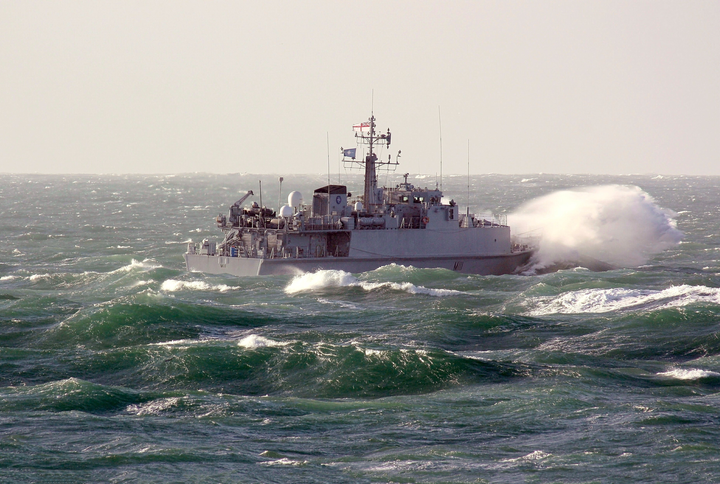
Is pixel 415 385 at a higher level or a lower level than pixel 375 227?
lower

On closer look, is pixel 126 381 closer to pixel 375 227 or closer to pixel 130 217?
pixel 375 227

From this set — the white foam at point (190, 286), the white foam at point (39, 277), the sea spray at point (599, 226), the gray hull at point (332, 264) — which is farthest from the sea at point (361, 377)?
the sea spray at point (599, 226)

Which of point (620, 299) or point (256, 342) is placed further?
point (620, 299)

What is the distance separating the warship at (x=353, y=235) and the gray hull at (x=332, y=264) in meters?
0.05

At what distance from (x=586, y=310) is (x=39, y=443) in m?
23.4

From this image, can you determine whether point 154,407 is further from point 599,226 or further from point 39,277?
point 599,226

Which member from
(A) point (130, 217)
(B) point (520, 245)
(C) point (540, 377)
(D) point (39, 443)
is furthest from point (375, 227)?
(A) point (130, 217)

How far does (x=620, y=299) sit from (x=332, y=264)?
14.6 meters

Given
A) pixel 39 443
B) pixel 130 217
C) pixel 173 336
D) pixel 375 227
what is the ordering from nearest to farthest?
pixel 39 443
pixel 173 336
pixel 375 227
pixel 130 217

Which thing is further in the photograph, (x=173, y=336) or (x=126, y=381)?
(x=173, y=336)

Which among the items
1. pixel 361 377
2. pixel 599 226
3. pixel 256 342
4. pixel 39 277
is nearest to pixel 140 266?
pixel 39 277

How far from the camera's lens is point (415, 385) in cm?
2494

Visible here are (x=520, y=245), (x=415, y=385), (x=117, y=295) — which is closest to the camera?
(x=415, y=385)

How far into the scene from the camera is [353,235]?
46.6 metres
